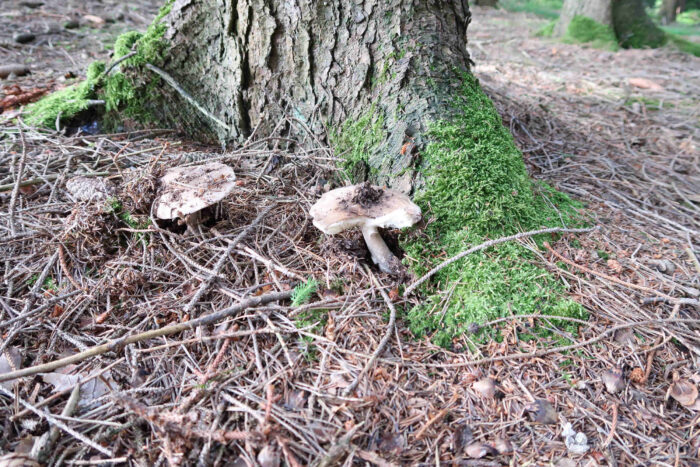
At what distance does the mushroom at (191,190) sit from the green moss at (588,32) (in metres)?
8.43

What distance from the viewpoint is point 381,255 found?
2287mm

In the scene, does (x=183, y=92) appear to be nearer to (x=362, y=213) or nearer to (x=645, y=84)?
(x=362, y=213)

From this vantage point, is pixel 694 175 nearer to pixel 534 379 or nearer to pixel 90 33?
pixel 534 379

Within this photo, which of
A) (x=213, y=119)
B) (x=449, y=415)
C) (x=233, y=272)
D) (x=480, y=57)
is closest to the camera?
(x=449, y=415)

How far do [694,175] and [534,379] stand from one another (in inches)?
119

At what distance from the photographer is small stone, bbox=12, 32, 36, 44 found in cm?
529

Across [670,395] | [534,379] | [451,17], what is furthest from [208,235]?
[670,395]

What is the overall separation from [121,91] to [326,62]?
1.83m

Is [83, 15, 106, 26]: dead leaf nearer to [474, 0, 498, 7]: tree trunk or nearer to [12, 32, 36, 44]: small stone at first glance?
[12, 32, 36, 44]: small stone

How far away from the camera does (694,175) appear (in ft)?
11.6

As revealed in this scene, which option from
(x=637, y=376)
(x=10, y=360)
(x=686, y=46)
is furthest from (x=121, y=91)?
(x=686, y=46)

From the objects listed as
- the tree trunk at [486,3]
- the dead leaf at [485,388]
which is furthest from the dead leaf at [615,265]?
the tree trunk at [486,3]

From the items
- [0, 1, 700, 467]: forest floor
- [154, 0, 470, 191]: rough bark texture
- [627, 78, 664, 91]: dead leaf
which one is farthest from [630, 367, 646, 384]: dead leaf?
[627, 78, 664, 91]: dead leaf

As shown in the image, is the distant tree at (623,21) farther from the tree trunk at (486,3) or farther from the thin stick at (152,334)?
the thin stick at (152,334)
